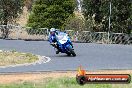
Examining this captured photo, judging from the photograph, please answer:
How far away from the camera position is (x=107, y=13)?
3575 cm

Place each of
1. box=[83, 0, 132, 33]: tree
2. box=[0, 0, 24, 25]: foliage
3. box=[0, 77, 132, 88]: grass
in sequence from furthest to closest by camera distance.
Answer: box=[0, 0, 24, 25]: foliage < box=[83, 0, 132, 33]: tree < box=[0, 77, 132, 88]: grass

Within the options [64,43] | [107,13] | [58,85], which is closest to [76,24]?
[107,13]

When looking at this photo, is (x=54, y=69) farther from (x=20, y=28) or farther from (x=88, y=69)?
(x=20, y=28)

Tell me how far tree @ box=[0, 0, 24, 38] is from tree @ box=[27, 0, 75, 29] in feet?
7.48

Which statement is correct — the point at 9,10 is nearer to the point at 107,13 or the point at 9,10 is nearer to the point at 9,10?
the point at 9,10

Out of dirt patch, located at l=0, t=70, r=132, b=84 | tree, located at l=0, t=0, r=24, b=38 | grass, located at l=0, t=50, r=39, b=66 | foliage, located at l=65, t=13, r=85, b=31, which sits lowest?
grass, located at l=0, t=50, r=39, b=66

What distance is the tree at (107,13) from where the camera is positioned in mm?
35312

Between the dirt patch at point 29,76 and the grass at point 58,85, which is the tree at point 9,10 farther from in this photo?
the grass at point 58,85

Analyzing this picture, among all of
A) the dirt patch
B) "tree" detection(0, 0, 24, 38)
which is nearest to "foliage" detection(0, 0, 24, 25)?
"tree" detection(0, 0, 24, 38)

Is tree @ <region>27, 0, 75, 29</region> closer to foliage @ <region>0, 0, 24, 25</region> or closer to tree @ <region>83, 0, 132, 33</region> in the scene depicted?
foliage @ <region>0, 0, 24, 25</region>

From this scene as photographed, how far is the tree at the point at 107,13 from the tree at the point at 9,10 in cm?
550

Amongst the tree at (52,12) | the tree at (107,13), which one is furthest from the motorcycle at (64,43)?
the tree at (52,12)

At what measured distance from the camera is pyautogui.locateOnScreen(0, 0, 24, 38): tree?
1532 inches

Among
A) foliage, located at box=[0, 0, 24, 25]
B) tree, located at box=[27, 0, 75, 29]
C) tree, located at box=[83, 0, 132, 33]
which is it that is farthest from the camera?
tree, located at box=[27, 0, 75, 29]
